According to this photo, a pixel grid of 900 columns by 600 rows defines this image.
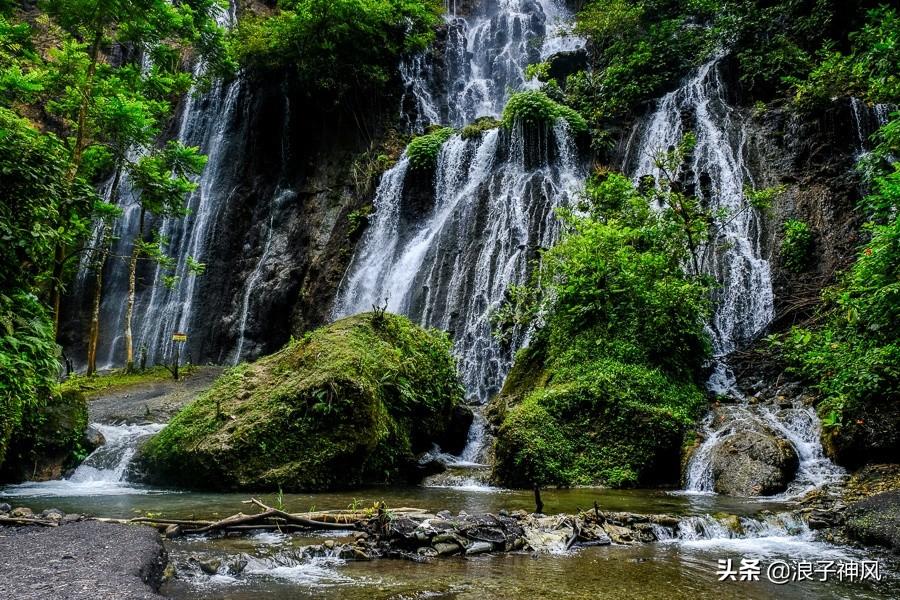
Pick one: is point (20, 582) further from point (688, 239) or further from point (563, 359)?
point (688, 239)

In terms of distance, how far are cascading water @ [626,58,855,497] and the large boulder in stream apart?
4546 mm

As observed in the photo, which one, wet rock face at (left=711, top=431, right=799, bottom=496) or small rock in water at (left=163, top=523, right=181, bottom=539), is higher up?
wet rock face at (left=711, top=431, right=799, bottom=496)

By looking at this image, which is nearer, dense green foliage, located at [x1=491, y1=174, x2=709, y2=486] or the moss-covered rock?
the moss-covered rock

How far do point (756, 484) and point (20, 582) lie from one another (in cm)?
800

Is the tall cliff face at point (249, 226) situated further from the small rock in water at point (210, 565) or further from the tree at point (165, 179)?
the small rock in water at point (210, 565)

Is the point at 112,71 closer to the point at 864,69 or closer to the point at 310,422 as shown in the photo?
the point at 310,422

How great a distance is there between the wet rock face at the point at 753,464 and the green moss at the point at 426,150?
15.1 metres

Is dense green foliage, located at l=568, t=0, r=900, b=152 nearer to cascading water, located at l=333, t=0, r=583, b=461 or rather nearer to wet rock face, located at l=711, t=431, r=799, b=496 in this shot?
cascading water, located at l=333, t=0, r=583, b=461

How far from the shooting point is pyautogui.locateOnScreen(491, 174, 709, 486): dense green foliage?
8.94m

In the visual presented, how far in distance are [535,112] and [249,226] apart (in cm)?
1429

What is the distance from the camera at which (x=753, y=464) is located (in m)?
8.16

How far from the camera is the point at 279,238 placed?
2589 cm

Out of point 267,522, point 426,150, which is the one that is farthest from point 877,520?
point 426,150

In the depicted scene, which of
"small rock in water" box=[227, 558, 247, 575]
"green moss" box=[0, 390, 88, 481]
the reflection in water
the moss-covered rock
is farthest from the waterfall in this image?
"green moss" box=[0, 390, 88, 481]
